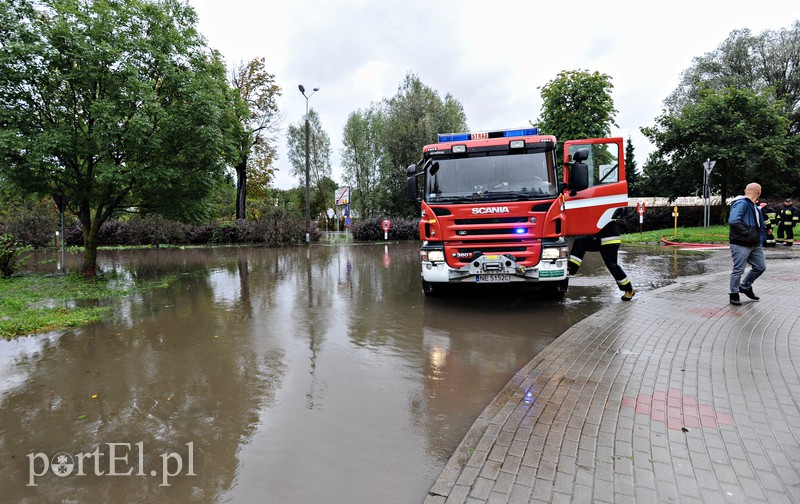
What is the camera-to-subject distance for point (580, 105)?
17297 mm

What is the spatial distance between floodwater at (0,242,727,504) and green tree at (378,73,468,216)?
2604cm

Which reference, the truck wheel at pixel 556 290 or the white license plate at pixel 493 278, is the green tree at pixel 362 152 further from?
the white license plate at pixel 493 278

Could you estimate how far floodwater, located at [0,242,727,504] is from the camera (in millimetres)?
2846

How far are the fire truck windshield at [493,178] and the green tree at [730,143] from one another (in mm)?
20036

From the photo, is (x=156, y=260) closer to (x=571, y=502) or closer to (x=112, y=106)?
(x=112, y=106)

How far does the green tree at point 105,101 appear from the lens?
9.66 metres

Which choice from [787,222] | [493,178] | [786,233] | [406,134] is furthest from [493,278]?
[406,134]

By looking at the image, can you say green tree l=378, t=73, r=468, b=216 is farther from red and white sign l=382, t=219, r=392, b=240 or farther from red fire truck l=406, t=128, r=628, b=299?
red fire truck l=406, t=128, r=628, b=299

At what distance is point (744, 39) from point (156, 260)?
152 ft

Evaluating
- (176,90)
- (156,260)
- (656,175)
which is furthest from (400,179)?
(176,90)

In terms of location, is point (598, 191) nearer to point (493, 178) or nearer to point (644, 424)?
point (493, 178)

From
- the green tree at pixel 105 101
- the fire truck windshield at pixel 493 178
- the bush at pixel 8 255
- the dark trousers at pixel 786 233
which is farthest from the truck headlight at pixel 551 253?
the dark trousers at pixel 786 233

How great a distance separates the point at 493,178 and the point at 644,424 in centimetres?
512

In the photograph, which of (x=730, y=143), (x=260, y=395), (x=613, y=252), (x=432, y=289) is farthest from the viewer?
(x=730, y=143)
